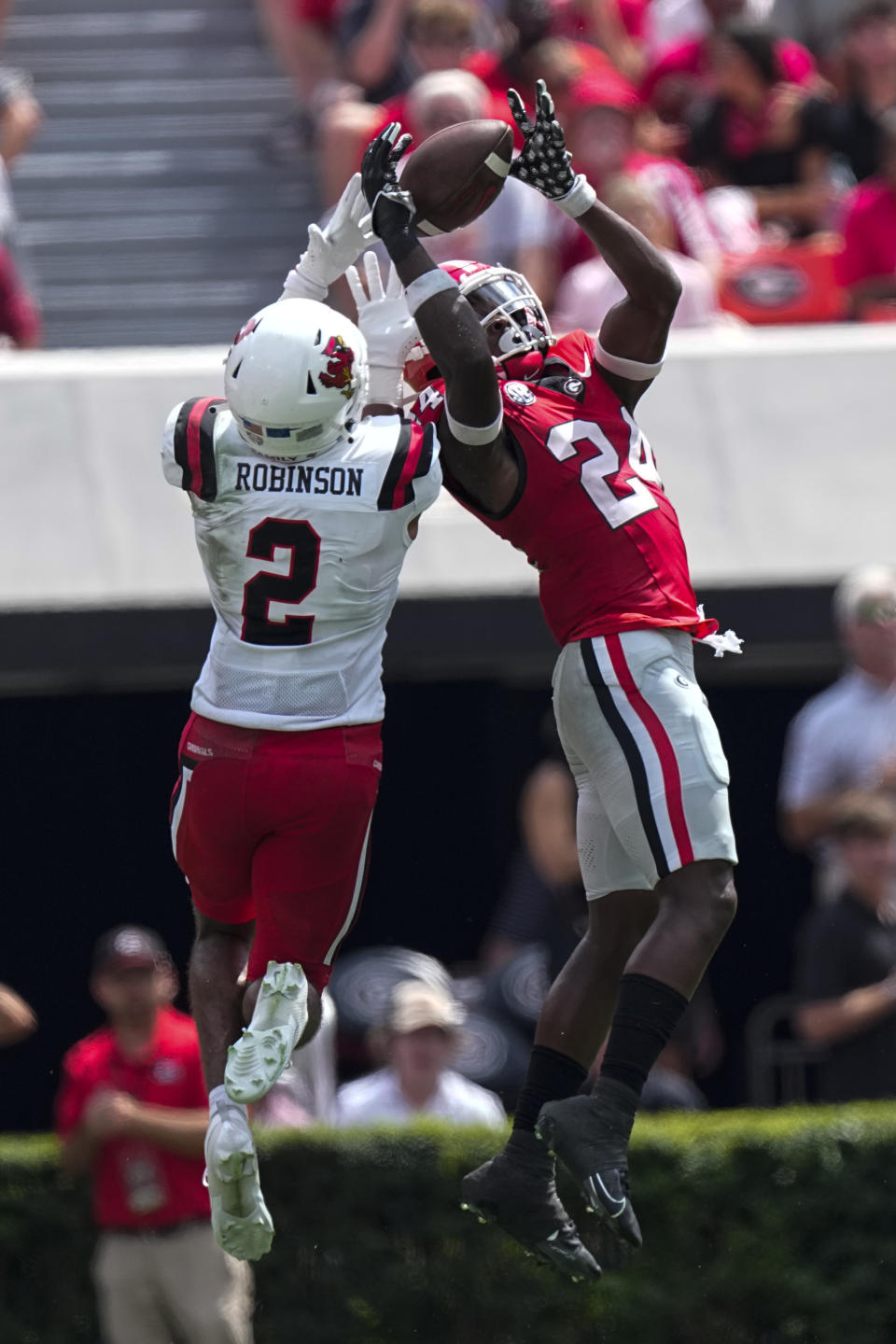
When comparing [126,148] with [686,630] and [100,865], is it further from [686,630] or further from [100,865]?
[686,630]

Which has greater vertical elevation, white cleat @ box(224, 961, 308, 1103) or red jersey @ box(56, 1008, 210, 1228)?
white cleat @ box(224, 961, 308, 1103)

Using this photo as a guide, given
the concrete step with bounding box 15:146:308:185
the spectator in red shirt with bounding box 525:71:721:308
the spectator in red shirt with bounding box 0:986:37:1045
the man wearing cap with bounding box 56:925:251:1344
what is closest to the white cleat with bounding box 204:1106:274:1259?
the man wearing cap with bounding box 56:925:251:1344

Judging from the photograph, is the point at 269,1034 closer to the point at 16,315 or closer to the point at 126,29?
the point at 16,315

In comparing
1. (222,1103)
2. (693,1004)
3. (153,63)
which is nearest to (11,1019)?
(693,1004)

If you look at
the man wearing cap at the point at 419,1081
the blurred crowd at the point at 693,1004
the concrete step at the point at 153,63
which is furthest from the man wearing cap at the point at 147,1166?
the concrete step at the point at 153,63

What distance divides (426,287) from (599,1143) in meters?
1.94

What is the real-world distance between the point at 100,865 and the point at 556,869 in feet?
8.32

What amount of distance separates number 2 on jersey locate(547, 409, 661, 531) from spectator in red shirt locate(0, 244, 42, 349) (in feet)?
16.7

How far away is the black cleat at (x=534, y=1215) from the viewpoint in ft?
18.8

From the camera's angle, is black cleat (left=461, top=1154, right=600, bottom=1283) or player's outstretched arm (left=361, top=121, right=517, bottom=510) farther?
black cleat (left=461, top=1154, right=600, bottom=1283)

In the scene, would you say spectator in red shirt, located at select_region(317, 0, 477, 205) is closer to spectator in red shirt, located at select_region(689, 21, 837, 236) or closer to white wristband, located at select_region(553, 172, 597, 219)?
spectator in red shirt, located at select_region(689, 21, 837, 236)

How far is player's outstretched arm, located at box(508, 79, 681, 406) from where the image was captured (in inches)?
221

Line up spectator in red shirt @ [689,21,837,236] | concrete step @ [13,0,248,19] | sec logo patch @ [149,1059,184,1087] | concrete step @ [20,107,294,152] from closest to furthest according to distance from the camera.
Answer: sec logo patch @ [149,1059,184,1087] → spectator in red shirt @ [689,21,837,236] → concrete step @ [20,107,294,152] → concrete step @ [13,0,248,19]

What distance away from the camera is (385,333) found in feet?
19.2
